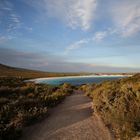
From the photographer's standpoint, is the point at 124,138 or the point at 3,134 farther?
the point at 3,134

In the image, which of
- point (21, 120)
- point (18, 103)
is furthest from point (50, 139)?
point (18, 103)

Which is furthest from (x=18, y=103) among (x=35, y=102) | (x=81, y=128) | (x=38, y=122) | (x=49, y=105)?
(x=81, y=128)

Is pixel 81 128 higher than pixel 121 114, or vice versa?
pixel 121 114

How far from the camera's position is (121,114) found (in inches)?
303

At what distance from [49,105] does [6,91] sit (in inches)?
302

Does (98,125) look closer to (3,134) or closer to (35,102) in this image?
(3,134)

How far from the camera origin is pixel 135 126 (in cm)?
690

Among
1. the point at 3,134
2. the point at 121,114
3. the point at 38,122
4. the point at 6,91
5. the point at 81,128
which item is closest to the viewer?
the point at 3,134

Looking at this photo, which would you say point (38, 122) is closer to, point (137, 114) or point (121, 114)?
point (121, 114)

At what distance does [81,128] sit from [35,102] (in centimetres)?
568

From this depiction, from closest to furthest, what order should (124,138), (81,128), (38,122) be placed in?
1. (124,138)
2. (81,128)
3. (38,122)

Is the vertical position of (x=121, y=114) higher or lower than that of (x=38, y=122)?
higher

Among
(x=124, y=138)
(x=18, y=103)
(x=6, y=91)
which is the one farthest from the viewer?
(x=6, y=91)

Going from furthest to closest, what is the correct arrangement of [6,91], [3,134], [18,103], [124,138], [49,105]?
[6,91]
[49,105]
[18,103]
[3,134]
[124,138]
